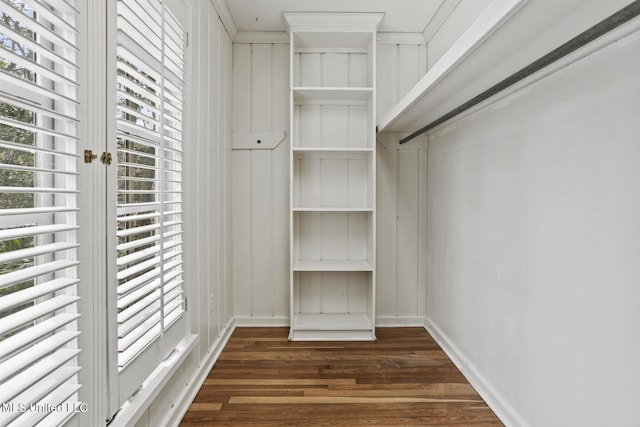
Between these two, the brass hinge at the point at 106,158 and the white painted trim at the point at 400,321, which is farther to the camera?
the white painted trim at the point at 400,321

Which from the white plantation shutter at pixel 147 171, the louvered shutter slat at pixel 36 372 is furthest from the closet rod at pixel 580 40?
the louvered shutter slat at pixel 36 372

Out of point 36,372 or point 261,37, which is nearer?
point 36,372

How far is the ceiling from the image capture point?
2.14m

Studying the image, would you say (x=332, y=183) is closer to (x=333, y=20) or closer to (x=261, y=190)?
(x=261, y=190)

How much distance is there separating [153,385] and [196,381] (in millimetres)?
536

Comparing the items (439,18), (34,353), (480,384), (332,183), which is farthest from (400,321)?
(34,353)

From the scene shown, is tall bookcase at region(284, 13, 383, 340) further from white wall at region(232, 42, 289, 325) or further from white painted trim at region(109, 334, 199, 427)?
white painted trim at region(109, 334, 199, 427)

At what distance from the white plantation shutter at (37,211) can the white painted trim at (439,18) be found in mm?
2069

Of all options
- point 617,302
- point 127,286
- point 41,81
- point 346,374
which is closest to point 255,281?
point 346,374

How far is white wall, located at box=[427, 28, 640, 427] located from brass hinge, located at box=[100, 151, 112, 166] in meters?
1.51

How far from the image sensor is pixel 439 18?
7.33ft

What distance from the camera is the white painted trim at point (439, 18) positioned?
2.08 meters

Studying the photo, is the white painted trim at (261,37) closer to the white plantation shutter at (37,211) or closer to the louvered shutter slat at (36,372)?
the white plantation shutter at (37,211)

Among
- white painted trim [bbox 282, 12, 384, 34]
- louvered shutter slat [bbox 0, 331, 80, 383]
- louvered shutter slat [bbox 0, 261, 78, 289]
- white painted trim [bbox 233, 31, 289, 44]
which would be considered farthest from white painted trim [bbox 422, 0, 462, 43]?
louvered shutter slat [bbox 0, 331, 80, 383]
